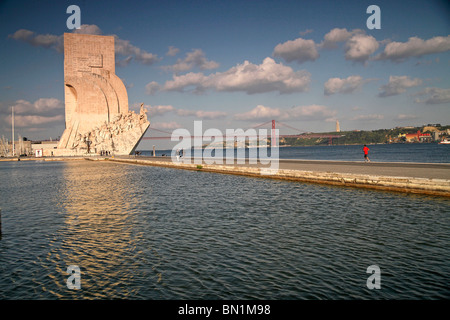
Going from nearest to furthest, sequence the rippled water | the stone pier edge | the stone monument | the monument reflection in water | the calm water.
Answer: the rippled water → the monument reflection in water → the stone pier edge → the calm water → the stone monument

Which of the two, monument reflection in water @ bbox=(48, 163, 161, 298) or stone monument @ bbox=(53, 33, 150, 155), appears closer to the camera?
monument reflection in water @ bbox=(48, 163, 161, 298)

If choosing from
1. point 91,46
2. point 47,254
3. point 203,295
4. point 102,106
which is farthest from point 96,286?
point 91,46

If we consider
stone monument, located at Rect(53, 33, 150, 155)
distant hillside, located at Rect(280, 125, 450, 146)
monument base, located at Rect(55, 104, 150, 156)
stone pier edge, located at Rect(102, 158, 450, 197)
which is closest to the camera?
stone pier edge, located at Rect(102, 158, 450, 197)

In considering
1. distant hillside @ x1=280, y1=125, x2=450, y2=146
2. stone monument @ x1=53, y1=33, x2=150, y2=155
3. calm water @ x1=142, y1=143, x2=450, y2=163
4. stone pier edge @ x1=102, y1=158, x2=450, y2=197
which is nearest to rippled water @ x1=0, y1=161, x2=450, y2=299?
stone pier edge @ x1=102, y1=158, x2=450, y2=197

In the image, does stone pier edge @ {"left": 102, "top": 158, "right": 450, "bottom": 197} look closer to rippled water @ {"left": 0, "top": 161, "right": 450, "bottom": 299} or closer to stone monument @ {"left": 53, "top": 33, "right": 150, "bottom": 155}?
rippled water @ {"left": 0, "top": 161, "right": 450, "bottom": 299}

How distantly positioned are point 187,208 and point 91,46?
71720 millimetres

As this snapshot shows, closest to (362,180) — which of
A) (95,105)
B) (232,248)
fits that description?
(232,248)

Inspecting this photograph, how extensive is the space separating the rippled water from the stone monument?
168ft

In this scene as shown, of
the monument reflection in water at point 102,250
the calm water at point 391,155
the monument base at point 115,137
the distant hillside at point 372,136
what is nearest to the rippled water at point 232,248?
the monument reflection in water at point 102,250

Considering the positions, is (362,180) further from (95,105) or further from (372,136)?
(372,136)

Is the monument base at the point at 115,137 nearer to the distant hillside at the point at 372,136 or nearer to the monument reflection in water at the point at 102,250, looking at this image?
the monument reflection in water at the point at 102,250

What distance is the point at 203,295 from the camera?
4312mm

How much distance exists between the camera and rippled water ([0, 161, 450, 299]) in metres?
4.48

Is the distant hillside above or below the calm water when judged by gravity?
above
